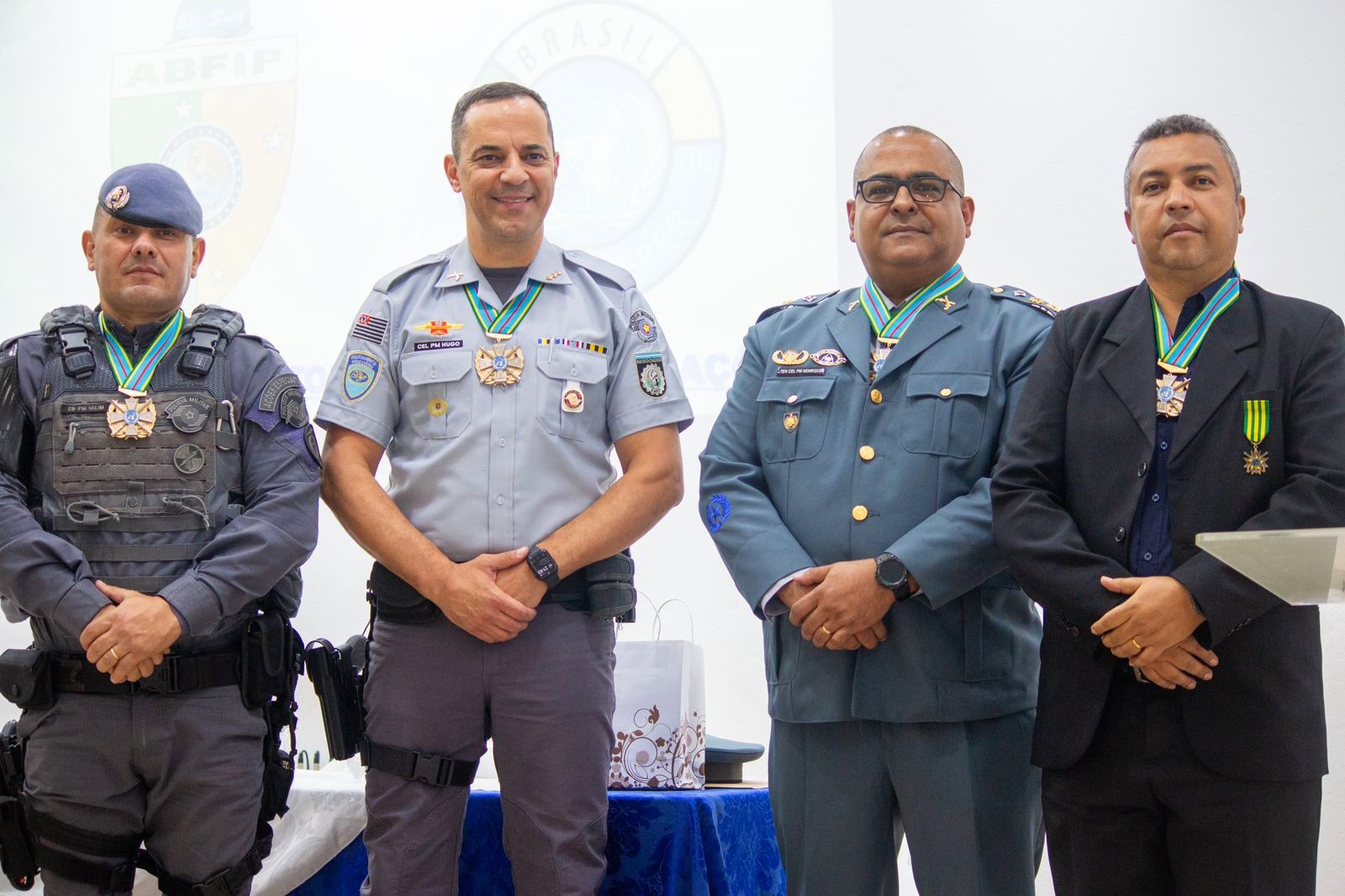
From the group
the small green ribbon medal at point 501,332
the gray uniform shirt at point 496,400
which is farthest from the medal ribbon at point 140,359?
the small green ribbon medal at point 501,332

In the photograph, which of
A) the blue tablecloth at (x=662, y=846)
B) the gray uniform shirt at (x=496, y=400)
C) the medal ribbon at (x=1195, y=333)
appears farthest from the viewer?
the blue tablecloth at (x=662, y=846)

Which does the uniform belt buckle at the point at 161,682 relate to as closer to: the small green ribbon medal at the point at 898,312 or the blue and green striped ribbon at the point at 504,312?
the blue and green striped ribbon at the point at 504,312

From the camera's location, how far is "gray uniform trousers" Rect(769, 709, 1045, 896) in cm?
202

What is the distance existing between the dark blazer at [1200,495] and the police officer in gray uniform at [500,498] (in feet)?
2.35

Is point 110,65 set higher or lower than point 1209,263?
higher

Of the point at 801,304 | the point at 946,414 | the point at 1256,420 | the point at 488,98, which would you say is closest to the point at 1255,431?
the point at 1256,420

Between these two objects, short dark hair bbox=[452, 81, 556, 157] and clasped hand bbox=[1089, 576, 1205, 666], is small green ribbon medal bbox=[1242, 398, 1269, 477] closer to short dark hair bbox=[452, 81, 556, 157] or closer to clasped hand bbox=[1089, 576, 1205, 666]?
clasped hand bbox=[1089, 576, 1205, 666]

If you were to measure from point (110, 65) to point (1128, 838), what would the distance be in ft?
13.4

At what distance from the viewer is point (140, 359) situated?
238 cm

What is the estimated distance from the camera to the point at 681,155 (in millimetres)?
3676

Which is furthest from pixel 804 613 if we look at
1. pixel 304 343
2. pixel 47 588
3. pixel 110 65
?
pixel 110 65

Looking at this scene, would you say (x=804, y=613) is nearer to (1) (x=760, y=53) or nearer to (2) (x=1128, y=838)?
(2) (x=1128, y=838)

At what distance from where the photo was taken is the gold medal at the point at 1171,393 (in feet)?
6.34

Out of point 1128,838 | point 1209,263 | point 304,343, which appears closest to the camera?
point 1128,838
